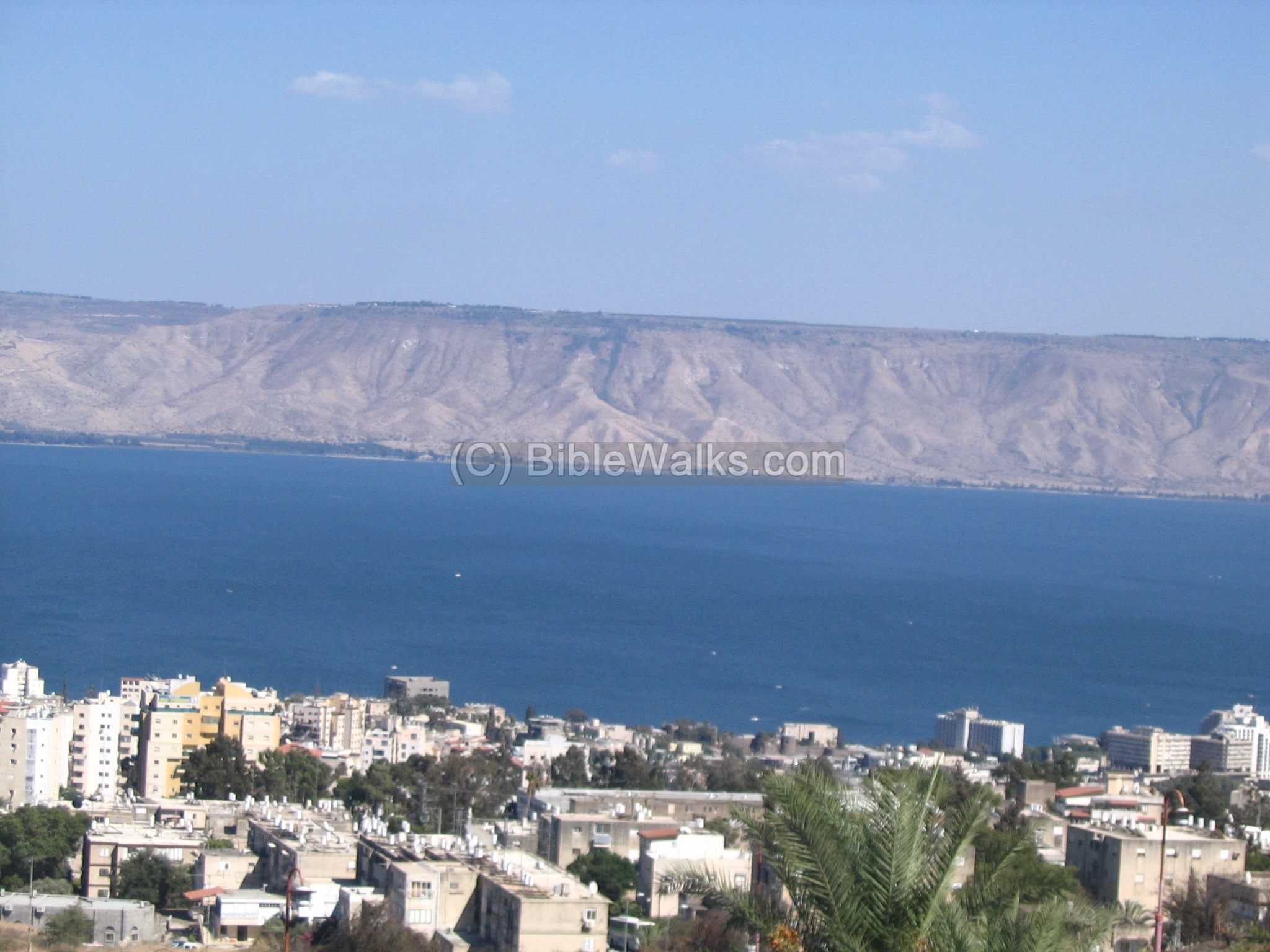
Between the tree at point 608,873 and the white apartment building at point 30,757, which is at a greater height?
the tree at point 608,873

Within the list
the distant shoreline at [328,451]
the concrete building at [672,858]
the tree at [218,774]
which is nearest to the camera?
the concrete building at [672,858]

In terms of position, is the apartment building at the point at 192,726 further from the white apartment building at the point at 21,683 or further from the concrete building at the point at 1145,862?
the concrete building at the point at 1145,862

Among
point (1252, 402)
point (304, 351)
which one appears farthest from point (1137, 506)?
point (304, 351)

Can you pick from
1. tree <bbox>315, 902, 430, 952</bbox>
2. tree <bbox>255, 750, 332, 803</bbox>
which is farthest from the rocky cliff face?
tree <bbox>315, 902, 430, 952</bbox>

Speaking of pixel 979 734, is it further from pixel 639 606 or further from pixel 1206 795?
pixel 639 606

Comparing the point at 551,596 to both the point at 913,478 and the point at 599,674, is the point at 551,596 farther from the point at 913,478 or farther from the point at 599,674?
the point at 913,478

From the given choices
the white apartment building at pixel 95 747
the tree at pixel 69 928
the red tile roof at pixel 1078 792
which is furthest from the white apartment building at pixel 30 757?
the red tile roof at pixel 1078 792
